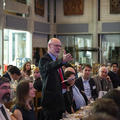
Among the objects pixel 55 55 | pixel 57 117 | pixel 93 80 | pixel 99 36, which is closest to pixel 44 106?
pixel 57 117

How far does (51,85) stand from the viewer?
441 cm

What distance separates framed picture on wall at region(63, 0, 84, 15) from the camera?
53.9 ft

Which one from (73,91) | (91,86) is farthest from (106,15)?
(73,91)

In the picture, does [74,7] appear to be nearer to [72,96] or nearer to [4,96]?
[72,96]

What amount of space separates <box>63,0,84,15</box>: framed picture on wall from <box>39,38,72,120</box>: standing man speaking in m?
12.3

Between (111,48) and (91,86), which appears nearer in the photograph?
(91,86)

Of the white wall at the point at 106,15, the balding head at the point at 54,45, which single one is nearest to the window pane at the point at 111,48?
the white wall at the point at 106,15

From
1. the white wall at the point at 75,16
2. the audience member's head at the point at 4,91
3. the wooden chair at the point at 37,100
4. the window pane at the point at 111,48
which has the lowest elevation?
the wooden chair at the point at 37,100

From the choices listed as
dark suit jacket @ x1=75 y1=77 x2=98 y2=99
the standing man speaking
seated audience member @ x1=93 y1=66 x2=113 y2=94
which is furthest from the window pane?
the standing man speaking

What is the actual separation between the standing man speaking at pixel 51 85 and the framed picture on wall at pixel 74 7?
12.3 m

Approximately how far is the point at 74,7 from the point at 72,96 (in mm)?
11351

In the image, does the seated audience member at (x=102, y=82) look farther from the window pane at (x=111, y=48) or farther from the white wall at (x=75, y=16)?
the white wall at (x=75, y=16)

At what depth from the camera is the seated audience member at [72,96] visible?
5449 millimetres

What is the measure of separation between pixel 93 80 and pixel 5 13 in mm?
6908
